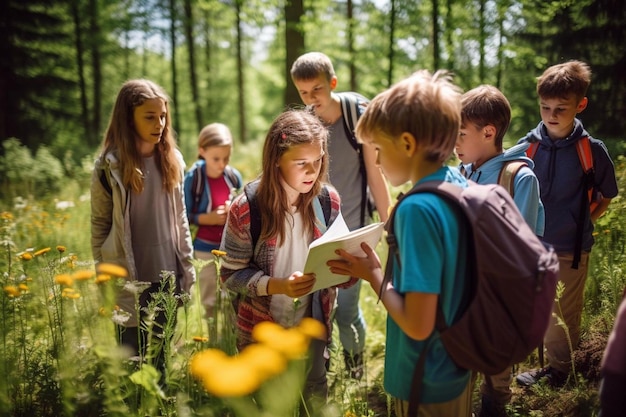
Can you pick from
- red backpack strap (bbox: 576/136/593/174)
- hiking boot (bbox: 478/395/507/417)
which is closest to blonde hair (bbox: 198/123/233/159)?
red backpack strap (bbox: 576/136/593/174)

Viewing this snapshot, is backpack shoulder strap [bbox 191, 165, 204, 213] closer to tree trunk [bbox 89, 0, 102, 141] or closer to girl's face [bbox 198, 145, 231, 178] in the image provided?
girl's face [bbox 198, 145, 231, 178]

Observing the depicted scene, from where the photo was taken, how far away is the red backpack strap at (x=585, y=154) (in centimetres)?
298

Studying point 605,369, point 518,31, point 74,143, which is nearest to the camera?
point 605,369

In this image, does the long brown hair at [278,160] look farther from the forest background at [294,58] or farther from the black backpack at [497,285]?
the forest background at [294,58]

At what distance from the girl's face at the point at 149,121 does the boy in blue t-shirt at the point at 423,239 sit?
1804 millimetres

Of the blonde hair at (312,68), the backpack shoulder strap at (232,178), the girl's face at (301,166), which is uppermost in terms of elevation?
the blonde hair at (312,68)

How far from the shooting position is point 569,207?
9.99 feet

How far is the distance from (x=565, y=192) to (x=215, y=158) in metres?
3.03

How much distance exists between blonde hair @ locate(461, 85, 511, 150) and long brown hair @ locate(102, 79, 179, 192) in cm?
197

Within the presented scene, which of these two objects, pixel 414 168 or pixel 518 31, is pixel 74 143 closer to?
pixel 518 31

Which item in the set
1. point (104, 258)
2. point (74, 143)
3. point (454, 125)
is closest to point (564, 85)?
point (454, 125)

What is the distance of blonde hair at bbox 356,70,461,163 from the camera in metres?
1.56

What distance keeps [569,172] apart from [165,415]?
286 centimetres

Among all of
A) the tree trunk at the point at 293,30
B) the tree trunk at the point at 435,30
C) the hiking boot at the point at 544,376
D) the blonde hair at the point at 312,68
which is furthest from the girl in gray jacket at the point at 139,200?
the tree trunk at the point at 435,30
